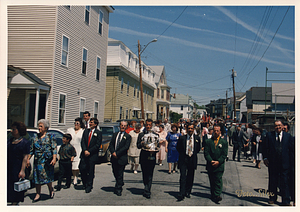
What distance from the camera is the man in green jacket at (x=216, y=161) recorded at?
19.7 ft

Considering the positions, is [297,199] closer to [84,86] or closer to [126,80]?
[84,86]

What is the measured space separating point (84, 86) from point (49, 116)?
463 centimetres

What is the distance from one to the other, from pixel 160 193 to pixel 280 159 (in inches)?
117

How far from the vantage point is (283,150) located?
→ 5816mm

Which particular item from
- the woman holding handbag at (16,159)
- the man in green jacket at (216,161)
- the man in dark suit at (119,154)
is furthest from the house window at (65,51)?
the man in green jacket at (216,161)

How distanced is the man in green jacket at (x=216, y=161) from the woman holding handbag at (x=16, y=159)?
4.02 metres

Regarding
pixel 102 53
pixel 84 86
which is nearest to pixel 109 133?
pixel 84 86

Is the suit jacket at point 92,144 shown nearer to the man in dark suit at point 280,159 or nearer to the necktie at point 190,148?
the necktie at point 190,148

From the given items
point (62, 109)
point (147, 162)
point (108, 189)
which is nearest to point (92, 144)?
point (108, 189)

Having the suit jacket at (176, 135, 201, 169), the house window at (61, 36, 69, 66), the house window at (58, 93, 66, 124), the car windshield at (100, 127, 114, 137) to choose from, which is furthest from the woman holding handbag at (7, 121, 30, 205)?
the house window at (61, 36, 69, 66)

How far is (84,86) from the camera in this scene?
18359mm

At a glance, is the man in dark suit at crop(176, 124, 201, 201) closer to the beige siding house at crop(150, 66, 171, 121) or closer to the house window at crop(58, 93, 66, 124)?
the house window at crop(58, 93, 66, 124)

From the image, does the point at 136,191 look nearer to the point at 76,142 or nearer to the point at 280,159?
the point at 76,142

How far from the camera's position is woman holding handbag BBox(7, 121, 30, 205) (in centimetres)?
493
